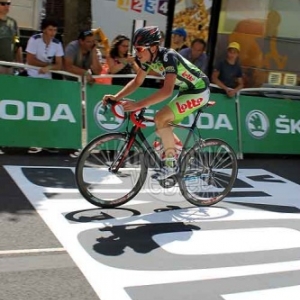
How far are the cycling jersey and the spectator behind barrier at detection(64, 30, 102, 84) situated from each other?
9.15ft

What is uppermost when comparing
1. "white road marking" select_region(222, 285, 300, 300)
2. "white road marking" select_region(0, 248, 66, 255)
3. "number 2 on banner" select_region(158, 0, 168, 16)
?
"number 2 on banner" select_region(158, 0, 168, 16)

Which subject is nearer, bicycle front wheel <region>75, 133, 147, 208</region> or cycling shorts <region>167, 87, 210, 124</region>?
bicycle front wheel <region>75, 133, 147, 208</region>

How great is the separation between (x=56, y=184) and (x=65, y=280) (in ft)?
8.44

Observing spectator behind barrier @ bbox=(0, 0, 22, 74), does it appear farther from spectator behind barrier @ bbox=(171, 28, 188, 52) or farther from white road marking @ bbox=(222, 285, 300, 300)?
white road marking @ bbox=(222, 285, 300, 300)

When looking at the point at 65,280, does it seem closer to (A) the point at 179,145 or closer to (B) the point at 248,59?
(A) the point at 179,145

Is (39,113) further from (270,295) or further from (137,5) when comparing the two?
(137,5)

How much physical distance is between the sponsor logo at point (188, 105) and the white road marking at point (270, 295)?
2.20 meters

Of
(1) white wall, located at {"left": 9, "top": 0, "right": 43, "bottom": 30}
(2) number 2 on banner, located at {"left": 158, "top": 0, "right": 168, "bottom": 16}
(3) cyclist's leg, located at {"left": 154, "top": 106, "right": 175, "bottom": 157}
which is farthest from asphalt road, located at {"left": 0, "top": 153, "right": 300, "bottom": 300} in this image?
(1) white wall, located at {"left": 9, "top": 0, "right": 43, "bottom": 30}

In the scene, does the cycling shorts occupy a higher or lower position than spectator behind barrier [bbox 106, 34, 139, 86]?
lower

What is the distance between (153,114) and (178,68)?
2.75 m

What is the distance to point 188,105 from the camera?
5.69 metres

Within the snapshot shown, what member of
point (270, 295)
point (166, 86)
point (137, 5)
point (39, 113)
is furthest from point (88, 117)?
point (137, 5)

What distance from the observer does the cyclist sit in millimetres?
5324

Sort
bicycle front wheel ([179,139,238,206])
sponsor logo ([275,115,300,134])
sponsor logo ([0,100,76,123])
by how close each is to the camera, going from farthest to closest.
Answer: sponsor logo ([275,115,300,134])
sponsor logo ([0,100,76,123])
bicycle front wheel ([179,139,238,206])
